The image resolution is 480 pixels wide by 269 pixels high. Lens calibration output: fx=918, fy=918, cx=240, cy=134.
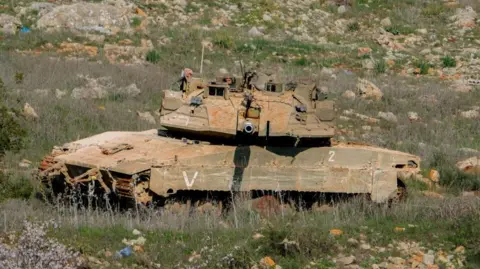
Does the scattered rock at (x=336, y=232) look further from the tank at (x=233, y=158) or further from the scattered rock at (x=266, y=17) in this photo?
the scattered rock at (x=266, y=17)

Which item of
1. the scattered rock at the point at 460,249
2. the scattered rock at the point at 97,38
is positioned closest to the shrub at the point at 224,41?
the scattered rock at the point at 97,38

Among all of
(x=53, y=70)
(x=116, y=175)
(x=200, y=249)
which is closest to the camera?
(x=200, y=249)

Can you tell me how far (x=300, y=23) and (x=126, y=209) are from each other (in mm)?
19680

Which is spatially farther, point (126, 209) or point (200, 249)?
point (126, 209)

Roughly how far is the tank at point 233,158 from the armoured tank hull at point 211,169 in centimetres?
1

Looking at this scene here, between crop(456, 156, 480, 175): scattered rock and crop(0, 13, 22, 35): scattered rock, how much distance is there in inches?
556

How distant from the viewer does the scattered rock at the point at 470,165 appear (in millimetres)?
16438

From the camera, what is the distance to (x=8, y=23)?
86.4 feet

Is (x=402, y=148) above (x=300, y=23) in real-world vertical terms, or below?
below

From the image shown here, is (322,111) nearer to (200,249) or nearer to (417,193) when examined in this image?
(417,193)

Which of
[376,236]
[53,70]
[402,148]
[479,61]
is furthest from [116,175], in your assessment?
[479,61]

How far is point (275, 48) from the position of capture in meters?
27.5

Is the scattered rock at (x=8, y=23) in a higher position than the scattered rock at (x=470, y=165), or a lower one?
higher

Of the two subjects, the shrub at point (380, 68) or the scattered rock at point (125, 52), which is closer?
the scattered rock at point (125, 52)
